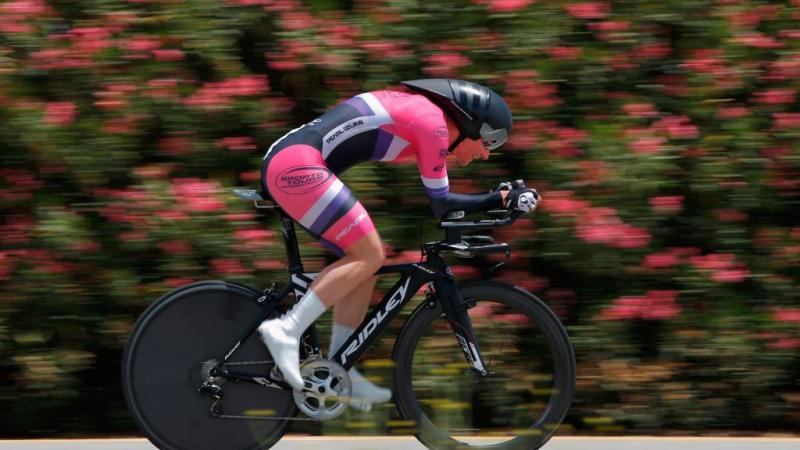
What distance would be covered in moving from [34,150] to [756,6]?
358 cm

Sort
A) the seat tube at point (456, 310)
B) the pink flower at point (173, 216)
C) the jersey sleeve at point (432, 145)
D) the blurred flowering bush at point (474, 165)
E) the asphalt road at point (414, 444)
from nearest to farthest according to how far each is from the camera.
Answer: the jersey sleeve at point (432, 145) → the seat tube at point (456, 310) → the asphalt road at point (414, 444) → the pink flower at point (173, 216) → the blurred flowering bush at point (474, 165)

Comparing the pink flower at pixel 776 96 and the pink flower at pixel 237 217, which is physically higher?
the pink flower at pixel 776 96

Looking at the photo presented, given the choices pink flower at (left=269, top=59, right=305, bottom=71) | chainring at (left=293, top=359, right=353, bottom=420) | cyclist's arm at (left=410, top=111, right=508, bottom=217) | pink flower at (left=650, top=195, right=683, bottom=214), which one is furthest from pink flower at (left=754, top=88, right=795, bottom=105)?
chainring at (left=293, top=359, right=353, bottom=420)

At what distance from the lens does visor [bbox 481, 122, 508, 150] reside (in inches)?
191

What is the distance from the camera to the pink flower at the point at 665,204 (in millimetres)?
5879

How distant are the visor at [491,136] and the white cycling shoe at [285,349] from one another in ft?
3.48

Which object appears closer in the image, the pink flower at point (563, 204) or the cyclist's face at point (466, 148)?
the cyclist's face at point (466, 148)

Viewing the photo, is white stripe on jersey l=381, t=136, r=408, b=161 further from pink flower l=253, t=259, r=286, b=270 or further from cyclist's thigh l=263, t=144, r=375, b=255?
pink flower l=253, t=259, r=286, b=270

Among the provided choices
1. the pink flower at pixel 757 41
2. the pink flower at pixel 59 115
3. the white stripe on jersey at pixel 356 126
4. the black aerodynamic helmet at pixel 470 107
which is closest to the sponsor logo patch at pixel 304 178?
the white stripe on jersey at pixel 356 126

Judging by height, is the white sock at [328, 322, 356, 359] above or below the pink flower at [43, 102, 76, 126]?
below

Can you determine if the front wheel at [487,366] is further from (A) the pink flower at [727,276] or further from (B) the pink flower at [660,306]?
(A) the pink flower at [727,276]

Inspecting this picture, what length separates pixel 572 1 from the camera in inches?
235

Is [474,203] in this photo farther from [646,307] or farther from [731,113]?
[731,113]

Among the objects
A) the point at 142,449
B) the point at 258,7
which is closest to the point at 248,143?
the point at 258,7
